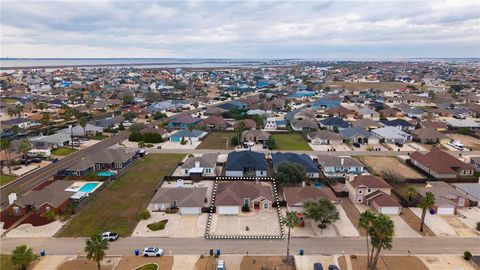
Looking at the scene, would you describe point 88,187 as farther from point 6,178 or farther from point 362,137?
point 362,137

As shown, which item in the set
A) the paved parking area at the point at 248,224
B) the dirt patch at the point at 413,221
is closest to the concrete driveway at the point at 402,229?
the dirt patch at the point at 413,221

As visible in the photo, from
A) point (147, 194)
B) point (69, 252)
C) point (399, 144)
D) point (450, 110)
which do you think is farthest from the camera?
point (450, 110)

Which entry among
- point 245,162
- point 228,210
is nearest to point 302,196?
point 228,210

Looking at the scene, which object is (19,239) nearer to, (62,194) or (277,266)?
(62,194)

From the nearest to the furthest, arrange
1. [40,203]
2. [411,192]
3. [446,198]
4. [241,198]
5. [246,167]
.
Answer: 1. [40,203]
2. [241,198]
3. [446,198]
4. [411,192]
5. [246,167]

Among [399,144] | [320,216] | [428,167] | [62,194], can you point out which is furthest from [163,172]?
[399,144]
